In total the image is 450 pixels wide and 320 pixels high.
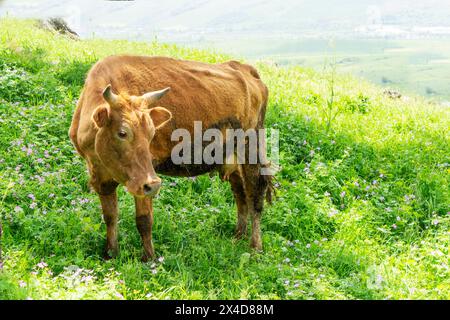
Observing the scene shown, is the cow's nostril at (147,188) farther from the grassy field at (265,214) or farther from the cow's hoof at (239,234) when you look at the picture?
the cow's hoof at (239,234)

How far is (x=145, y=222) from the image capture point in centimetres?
710

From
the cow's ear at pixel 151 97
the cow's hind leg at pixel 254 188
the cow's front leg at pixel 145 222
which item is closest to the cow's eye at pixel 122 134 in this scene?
the cow's ear at pixel 151 97

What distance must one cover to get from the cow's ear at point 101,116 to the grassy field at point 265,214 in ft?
4.88

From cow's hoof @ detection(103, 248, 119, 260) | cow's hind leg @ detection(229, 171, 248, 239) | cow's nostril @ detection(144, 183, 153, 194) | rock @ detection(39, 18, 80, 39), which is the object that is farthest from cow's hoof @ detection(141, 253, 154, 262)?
rock @ detection(39, 18, 80, 39)

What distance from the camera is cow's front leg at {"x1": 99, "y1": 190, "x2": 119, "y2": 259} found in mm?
7180

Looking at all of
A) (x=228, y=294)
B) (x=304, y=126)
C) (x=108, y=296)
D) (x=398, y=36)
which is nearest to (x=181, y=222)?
(x=228, y=294)

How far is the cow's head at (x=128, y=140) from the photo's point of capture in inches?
244

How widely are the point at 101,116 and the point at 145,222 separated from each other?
1506 mm

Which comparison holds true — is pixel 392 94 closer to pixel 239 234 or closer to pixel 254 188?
pixel 254 188

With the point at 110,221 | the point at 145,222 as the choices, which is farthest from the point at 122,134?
the point at 110,221

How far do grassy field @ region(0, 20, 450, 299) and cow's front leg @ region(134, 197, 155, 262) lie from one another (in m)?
0.19

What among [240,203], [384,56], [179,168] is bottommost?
[384,56]

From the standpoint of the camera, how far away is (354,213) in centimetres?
874

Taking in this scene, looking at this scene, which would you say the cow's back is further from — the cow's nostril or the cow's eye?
the cow's nostril
